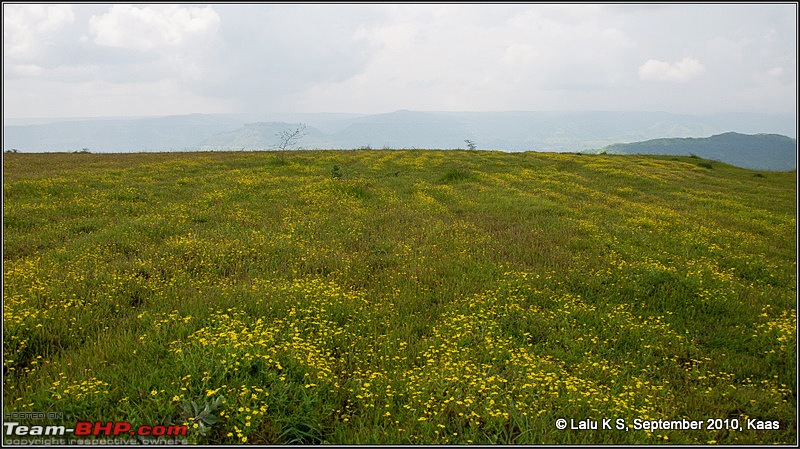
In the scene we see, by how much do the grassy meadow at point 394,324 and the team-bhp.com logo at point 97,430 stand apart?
0.13 meters

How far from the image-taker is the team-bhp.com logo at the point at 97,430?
412 centimetres

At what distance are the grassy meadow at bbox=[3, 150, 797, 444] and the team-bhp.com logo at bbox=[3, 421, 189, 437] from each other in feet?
0.43

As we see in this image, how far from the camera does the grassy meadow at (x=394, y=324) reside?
4613 millimetres

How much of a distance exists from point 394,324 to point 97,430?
415 centimetres

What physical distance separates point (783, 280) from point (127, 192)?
2254 centimetres

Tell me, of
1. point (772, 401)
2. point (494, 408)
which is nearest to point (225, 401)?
point (494, 408)

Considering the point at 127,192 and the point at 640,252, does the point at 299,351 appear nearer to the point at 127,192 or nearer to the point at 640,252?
the point at 640,252

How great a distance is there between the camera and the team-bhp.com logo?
13.5 feet

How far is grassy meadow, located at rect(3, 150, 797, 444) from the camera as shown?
15.1 ft

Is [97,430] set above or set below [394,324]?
below

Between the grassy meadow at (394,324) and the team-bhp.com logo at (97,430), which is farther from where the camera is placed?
the grassy meadow at (394,324)

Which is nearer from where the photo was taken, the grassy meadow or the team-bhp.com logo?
the team-bhp.com logo

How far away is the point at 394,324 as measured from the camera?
6941mm

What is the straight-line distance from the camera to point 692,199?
21.6 meters
